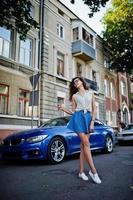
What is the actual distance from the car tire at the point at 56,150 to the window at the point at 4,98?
768cm

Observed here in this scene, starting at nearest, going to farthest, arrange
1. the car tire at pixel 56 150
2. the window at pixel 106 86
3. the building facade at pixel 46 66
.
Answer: the car tire at pixel 56 150
the building facade at pixel 46 66
the window at pixel 106 86

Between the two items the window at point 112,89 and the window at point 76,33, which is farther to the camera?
the window at point 112,89

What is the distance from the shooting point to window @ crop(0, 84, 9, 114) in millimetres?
13781

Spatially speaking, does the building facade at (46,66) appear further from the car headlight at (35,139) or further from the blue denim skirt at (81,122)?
the blue denim skirt at (81,122)

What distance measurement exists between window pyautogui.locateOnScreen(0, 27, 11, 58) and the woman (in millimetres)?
10821

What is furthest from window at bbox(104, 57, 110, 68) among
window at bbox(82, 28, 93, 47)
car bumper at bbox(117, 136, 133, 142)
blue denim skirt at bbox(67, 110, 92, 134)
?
blue denim skirt at bbox(67, 110, 92, 134)

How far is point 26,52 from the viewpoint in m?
16.4

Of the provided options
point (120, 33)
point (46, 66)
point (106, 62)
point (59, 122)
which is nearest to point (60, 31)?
point (46, 66)

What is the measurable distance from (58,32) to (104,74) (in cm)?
934

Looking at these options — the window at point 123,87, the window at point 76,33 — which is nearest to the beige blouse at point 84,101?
the window at point 76,33

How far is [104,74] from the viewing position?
2730cm

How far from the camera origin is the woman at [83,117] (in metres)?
4.23

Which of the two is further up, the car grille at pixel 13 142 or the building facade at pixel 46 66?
the building facade at pixel 46 66

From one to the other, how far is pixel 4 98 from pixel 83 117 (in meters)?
10.5
